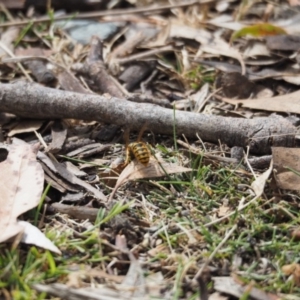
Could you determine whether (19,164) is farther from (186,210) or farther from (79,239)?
(186,210)

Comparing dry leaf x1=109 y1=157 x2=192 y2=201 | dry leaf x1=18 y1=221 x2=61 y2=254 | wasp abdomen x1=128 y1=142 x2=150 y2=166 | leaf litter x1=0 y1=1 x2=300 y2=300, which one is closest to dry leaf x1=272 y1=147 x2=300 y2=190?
leaf litter x1=0 y1=1 x2=300 y2=300

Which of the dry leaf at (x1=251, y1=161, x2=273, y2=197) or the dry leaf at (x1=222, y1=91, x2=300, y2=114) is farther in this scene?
the dry leaf at (x1=222, y1=91, x2=300, y2=114)

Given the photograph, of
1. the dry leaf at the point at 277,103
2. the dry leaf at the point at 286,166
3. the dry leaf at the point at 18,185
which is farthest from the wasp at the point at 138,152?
the dry leaf at the point at 277,103

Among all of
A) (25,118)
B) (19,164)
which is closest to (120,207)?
(19,164)

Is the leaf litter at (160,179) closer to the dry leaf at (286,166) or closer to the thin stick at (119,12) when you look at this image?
the dry leaf at (286,166)

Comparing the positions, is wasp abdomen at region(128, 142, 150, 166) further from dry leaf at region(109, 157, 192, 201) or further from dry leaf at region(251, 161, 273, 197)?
dry leaf at region(251, 161, 273, 197)

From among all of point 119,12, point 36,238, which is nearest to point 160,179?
point 36,238
